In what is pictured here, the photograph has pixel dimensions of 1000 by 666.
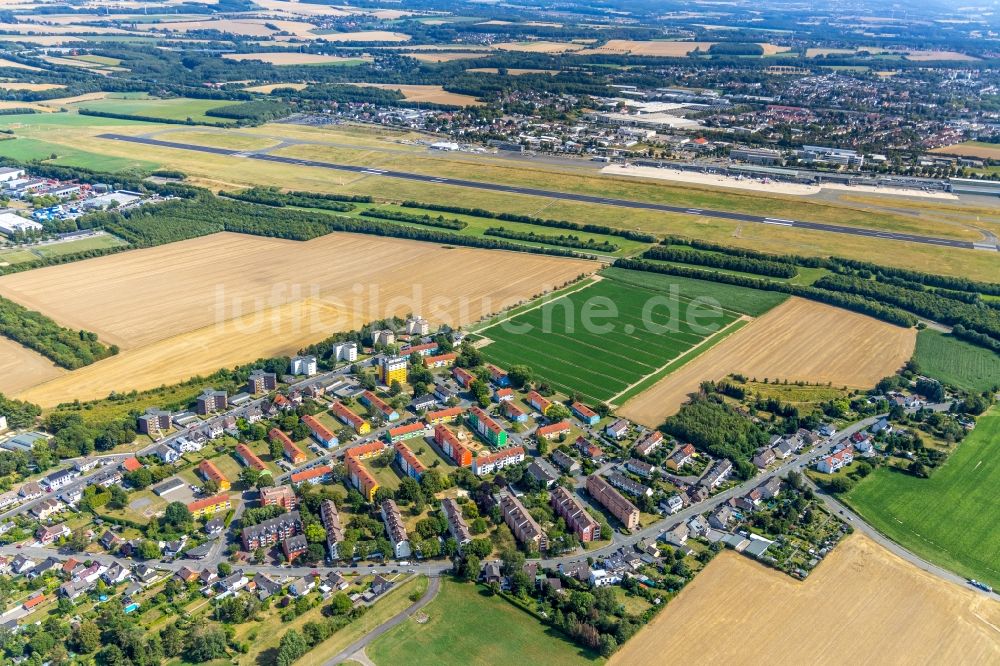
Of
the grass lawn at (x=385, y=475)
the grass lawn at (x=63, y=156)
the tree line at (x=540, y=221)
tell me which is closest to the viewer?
the grass lawn at (x=385, y=475)

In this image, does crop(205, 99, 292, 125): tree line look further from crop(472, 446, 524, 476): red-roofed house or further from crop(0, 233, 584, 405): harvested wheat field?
crop(472, 446, 524, 476): red-roofed house

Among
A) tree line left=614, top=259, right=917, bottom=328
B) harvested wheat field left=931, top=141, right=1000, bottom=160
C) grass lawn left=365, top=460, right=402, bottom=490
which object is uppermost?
harvested wheat field left=931, top=141, right=1000, bottom=160

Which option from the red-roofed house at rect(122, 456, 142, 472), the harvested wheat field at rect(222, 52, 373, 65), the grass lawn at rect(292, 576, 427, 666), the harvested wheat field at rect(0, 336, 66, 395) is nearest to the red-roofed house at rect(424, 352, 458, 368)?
the red-roofed house at rect(122, 456, 142, 472)

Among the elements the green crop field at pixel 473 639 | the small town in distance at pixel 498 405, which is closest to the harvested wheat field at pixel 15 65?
the small town in distance at pixel 498 405

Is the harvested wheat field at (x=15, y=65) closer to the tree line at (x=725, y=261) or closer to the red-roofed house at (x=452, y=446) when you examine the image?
the tree line at (x=725, y=261)

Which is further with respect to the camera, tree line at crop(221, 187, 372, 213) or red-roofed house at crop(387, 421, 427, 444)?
tree line at crop(221, 187, 372, 213)

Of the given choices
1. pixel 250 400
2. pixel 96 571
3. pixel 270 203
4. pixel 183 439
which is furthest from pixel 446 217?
pixel 96 571

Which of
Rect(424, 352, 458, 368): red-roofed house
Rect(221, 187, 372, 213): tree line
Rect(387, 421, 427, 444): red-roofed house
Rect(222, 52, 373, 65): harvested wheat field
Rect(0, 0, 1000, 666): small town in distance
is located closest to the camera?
Rect(0, 0, 1000, 666): small town in distance
